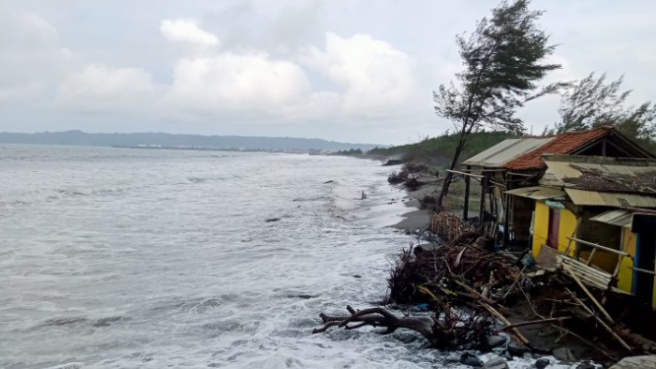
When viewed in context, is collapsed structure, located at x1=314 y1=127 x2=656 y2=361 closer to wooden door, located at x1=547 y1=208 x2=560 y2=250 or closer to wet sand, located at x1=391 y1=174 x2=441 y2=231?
wooden door, located at x1=547 y1=208 x2=560 y2=250

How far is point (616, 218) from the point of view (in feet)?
28.6

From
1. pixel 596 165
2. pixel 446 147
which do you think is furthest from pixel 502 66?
pixel 446 147

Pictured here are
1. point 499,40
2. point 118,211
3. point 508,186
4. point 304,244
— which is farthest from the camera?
point 118,211

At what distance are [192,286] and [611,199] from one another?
9607 mm

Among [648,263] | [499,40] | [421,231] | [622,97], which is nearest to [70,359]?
[648,263]

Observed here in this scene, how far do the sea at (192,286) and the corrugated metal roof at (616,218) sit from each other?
389cm

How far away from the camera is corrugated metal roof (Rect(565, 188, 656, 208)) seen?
9.24 metres

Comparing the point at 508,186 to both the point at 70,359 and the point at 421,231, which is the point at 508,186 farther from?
the point at 70,359

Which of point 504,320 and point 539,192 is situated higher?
point 539,192

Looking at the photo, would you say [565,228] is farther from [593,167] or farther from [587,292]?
[587,292]

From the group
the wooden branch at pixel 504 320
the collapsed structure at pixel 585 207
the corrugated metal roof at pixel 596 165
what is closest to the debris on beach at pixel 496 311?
the wooden branch at pixel 504 320

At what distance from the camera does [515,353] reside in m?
Result: 7.70

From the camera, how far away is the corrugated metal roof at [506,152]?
15586mm

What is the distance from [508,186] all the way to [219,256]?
9150 millimetres
